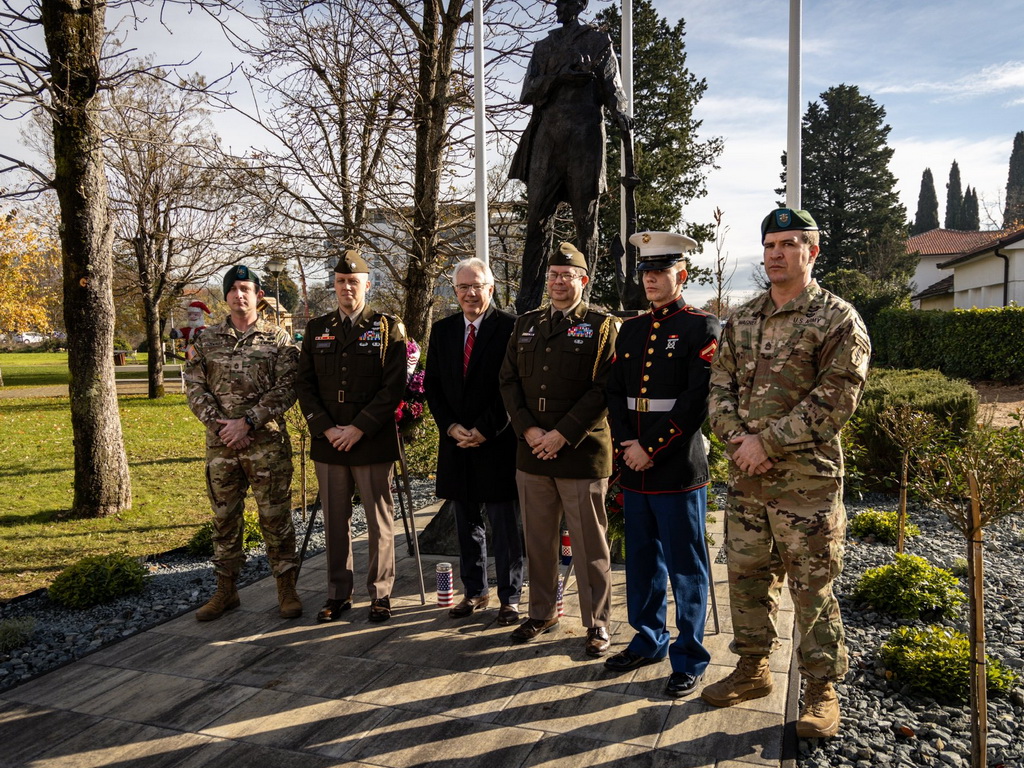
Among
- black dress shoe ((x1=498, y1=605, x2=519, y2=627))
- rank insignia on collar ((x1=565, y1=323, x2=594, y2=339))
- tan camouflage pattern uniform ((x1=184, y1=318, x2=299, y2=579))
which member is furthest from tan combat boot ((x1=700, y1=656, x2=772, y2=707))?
tan camouflage pattern uniform ((x1=184, y1=318, x2=299, y2=579))

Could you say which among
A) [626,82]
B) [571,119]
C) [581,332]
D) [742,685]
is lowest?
[742,685]

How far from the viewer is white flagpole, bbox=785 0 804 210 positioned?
459 cm

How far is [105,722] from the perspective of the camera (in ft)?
11.2

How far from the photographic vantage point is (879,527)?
6398 millimetres

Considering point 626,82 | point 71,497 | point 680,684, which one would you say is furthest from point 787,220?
point 71,497

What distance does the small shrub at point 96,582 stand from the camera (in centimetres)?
507

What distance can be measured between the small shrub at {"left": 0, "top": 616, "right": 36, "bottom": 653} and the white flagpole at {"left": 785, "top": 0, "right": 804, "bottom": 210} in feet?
17.2

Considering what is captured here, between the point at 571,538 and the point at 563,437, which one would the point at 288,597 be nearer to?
the point at 571,538

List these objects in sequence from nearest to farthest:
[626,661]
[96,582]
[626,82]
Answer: [626,661], [96,582], [626,82]

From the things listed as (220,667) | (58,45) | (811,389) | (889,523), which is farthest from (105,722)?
(58,45)

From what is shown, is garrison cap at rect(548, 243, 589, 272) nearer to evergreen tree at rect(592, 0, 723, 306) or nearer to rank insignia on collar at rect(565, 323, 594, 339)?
rank insignia on collar at rect(565, 323, 594, 339)

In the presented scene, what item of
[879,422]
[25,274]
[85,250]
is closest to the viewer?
[85,250]

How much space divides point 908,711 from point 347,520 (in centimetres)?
323

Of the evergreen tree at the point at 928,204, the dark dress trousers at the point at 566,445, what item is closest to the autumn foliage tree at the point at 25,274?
the dark dress trousers at the point at 566,445
